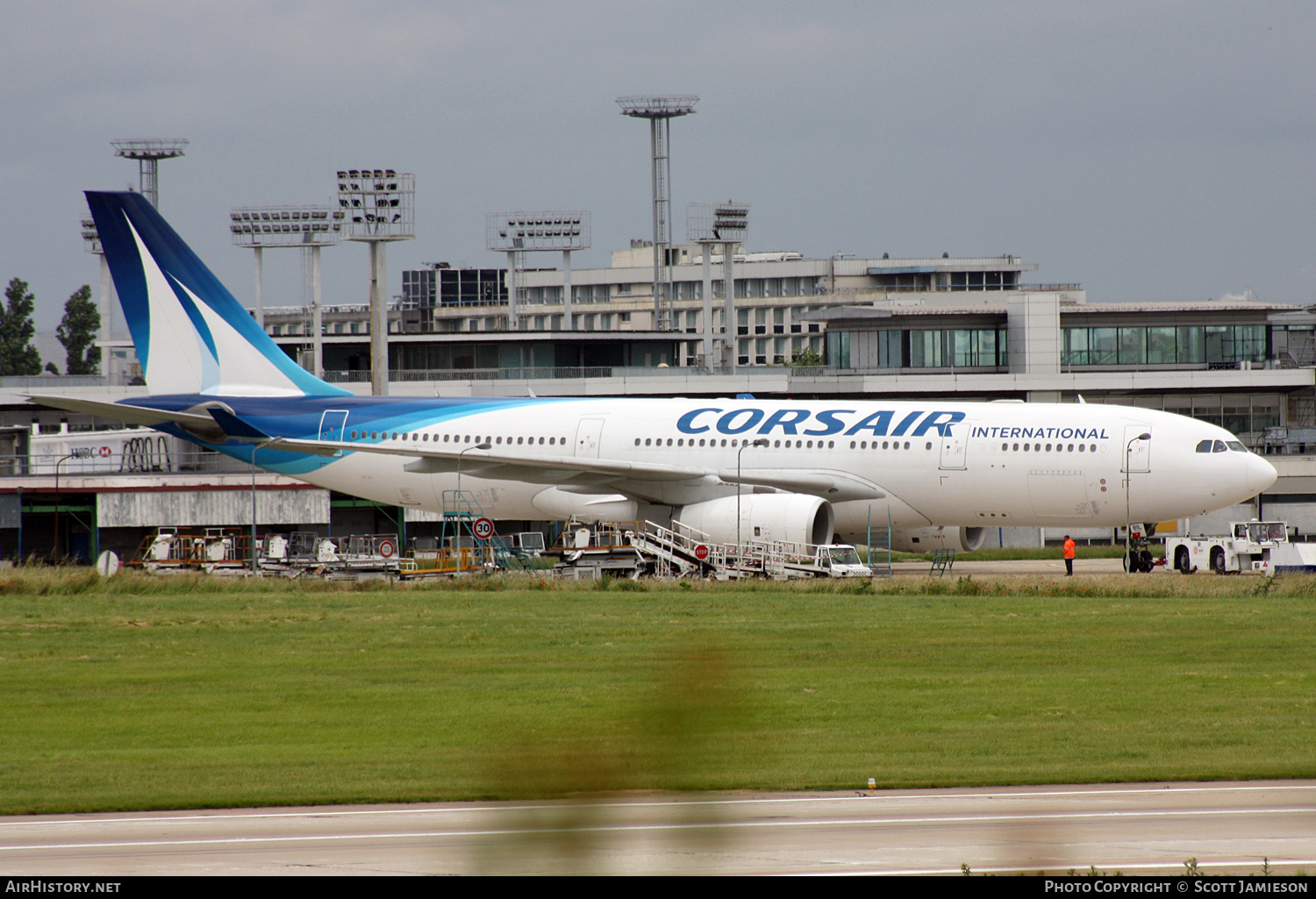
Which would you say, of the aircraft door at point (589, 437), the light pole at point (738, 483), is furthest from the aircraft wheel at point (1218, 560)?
the aircraft door at point (589, 437)

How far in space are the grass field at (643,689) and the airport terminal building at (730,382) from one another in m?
28.4

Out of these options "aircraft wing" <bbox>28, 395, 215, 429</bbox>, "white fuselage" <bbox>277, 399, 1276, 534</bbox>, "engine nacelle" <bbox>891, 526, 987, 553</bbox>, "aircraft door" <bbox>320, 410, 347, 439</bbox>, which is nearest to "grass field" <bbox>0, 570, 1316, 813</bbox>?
"white fuselage" <bbox>277, 399, 1276, 534</bbox>

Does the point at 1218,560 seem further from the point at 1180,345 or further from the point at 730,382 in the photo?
the point at 1180,345

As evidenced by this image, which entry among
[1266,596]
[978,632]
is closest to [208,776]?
[978,632]

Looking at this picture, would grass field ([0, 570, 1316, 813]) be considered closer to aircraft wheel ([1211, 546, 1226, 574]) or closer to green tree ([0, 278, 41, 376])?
aircraft wheel ([1211, 546, 1226, 574])

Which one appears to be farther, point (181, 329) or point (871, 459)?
point (181, 329)

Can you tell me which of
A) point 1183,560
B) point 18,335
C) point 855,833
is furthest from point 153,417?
point 18,335

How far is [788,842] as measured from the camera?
9797 mm

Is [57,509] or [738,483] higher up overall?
[738,483]

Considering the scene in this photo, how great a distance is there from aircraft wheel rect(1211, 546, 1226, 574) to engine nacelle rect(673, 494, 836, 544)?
43.5 feet

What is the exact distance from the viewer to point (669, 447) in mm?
37438

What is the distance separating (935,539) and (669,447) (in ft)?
24.8
